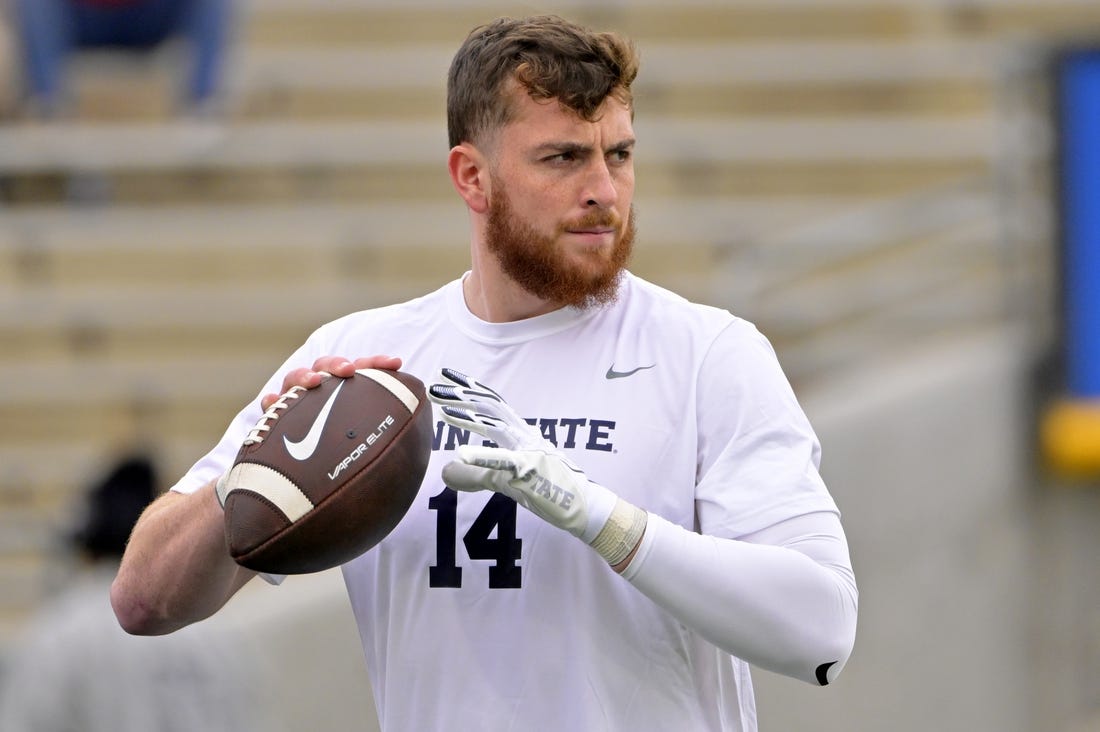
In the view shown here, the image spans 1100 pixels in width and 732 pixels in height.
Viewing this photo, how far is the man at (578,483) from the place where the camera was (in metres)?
2.76

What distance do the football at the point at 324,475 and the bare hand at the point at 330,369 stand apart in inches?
0.6

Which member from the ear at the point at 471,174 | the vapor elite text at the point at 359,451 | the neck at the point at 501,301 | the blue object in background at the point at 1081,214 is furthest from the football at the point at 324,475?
the blue object in background at the point at 1081,214

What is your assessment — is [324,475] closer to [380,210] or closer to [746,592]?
[746,592]

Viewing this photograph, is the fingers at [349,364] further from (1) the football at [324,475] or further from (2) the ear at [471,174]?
(2) the ear at [471,174]

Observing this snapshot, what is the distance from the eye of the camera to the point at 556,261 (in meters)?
2.96

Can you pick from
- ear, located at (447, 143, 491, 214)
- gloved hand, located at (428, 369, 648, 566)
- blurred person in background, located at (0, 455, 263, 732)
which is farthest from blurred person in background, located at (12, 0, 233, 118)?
gloved hand, located at (428, 369, 648, 566)

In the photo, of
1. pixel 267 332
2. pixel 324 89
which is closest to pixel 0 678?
pixel 267 332

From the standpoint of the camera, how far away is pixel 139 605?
304 centimetres

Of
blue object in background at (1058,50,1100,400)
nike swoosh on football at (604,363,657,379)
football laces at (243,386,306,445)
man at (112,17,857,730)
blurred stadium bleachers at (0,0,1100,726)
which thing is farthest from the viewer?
blurred stadium bleachers at (0,0,1100,726)

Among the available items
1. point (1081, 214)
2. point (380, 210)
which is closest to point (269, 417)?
point (1081, 214)

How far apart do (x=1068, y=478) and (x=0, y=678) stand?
4.37m

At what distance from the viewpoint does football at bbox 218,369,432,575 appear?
2812mm

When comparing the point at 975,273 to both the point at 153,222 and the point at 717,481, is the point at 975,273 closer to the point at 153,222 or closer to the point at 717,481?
the point at 153,222

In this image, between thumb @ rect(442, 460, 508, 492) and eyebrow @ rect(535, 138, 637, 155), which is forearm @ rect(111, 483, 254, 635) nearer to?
thumb @ rect(442, 460, 508, 492)
